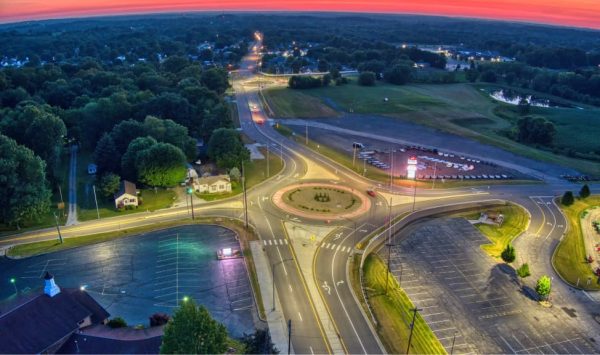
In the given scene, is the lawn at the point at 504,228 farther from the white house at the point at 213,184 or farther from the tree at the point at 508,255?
the white house at the point at 213,184

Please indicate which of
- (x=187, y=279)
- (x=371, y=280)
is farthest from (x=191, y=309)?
(x=371, y=280)

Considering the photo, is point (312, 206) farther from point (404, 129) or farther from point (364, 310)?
point (404, 129)

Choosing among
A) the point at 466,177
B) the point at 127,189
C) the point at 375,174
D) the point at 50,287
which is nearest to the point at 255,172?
the point at 375,174

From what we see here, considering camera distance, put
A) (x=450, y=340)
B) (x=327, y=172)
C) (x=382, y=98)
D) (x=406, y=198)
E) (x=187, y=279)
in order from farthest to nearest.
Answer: (x=382, y=98), (x=327, y=172), (x=406, y=198), (x=187, y=279), (x=450, y=340)

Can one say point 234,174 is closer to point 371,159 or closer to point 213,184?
point 213,184

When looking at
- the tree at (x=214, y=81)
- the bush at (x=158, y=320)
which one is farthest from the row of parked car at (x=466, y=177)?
the tree at (x=214, y=81)

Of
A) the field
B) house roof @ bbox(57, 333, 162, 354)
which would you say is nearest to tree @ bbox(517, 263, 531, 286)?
house roof @ bbox(57, 333, 162, 354)
